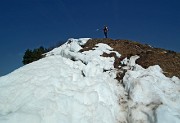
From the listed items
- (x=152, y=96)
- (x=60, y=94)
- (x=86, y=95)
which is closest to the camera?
(x=60, y=94)

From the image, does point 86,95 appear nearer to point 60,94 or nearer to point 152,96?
point 60,94

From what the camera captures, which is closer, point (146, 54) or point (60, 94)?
point (60, 94)

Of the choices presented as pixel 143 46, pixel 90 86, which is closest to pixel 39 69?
pixel 90 86

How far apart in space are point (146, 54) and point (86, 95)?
881 cm

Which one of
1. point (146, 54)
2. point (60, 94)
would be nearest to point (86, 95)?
point (60, 94)

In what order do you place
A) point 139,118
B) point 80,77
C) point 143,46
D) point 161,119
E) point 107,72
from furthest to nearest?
point 143,46
point 107,72
point 80,77
point 139,118
point 161,119

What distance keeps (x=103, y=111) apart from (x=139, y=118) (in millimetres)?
1924

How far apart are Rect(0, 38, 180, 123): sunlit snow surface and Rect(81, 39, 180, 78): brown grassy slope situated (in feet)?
3.27

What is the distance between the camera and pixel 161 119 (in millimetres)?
12562

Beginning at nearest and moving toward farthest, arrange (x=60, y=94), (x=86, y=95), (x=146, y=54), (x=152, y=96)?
(x=60, y=94)
(x=86, y=95)
(x=152, y=96)
(x=146, y=54)

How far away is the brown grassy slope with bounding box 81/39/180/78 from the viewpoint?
19.4m

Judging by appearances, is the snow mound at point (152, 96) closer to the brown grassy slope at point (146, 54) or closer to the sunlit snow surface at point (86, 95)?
the sunlit snow surface at point (86, 95)

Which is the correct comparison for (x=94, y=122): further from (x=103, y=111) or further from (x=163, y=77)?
(x=163, y=77)

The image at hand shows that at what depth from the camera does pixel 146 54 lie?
21.5 metres
